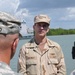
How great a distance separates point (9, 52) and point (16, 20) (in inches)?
8.9

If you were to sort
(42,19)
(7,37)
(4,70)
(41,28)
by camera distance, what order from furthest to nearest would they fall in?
(42,19), (41,28), (7,37), (4,70)

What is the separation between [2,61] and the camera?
2320mm

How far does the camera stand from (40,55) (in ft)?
17.1

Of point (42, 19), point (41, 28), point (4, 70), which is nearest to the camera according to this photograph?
point (4, 70)

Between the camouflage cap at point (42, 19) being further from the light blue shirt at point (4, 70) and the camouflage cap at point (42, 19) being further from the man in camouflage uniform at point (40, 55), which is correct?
the light blue shirt at point (4, 70)

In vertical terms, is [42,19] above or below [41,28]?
above

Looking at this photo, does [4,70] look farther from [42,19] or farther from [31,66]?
[42,19]

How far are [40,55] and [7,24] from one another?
286cm

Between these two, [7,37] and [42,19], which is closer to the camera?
[7,37]

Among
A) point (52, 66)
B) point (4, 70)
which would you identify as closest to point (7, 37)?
point (4, 70)

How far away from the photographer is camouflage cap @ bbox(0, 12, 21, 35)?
2.37 metres

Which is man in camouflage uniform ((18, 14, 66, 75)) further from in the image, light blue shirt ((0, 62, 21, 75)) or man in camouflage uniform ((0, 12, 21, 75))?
light blue shirt ((0, 62, 21, 75))

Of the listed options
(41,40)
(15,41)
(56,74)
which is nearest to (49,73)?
(56,74)

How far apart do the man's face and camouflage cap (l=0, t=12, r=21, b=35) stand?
105 inches
